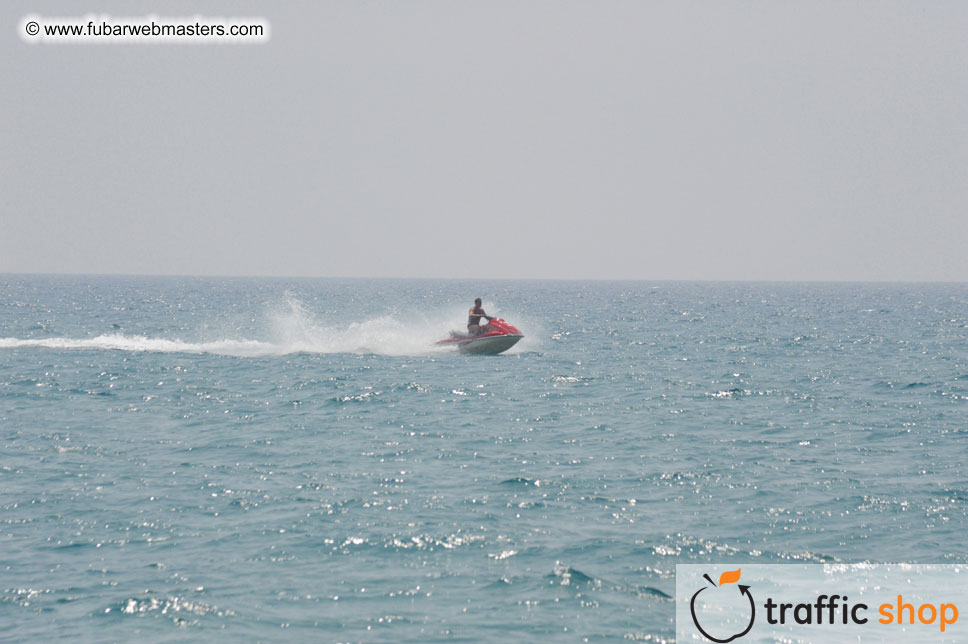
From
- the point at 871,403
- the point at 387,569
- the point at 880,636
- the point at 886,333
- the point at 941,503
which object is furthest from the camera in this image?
the point at 886,333

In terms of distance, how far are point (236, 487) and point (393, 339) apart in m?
28.5

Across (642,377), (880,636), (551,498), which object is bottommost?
(880,636)

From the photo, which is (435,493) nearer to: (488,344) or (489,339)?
(489,339)

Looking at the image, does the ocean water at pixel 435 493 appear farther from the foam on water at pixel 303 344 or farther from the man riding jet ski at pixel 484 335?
the foam on water at pixel 303 344

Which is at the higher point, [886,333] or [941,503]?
[886,333]

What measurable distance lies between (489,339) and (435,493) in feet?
67.8

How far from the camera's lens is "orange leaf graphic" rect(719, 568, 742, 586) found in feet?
38.4

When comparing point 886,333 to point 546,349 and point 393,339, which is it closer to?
point 546,349

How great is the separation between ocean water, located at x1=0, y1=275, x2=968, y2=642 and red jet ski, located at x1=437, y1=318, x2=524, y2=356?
6.63ft

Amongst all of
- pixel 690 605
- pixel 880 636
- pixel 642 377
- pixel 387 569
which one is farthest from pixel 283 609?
pixel 642 377

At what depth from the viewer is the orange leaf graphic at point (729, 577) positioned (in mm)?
11708

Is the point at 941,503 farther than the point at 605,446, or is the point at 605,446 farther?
the point at 605,446

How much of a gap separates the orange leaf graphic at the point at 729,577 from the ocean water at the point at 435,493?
54cm

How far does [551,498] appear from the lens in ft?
51.3
